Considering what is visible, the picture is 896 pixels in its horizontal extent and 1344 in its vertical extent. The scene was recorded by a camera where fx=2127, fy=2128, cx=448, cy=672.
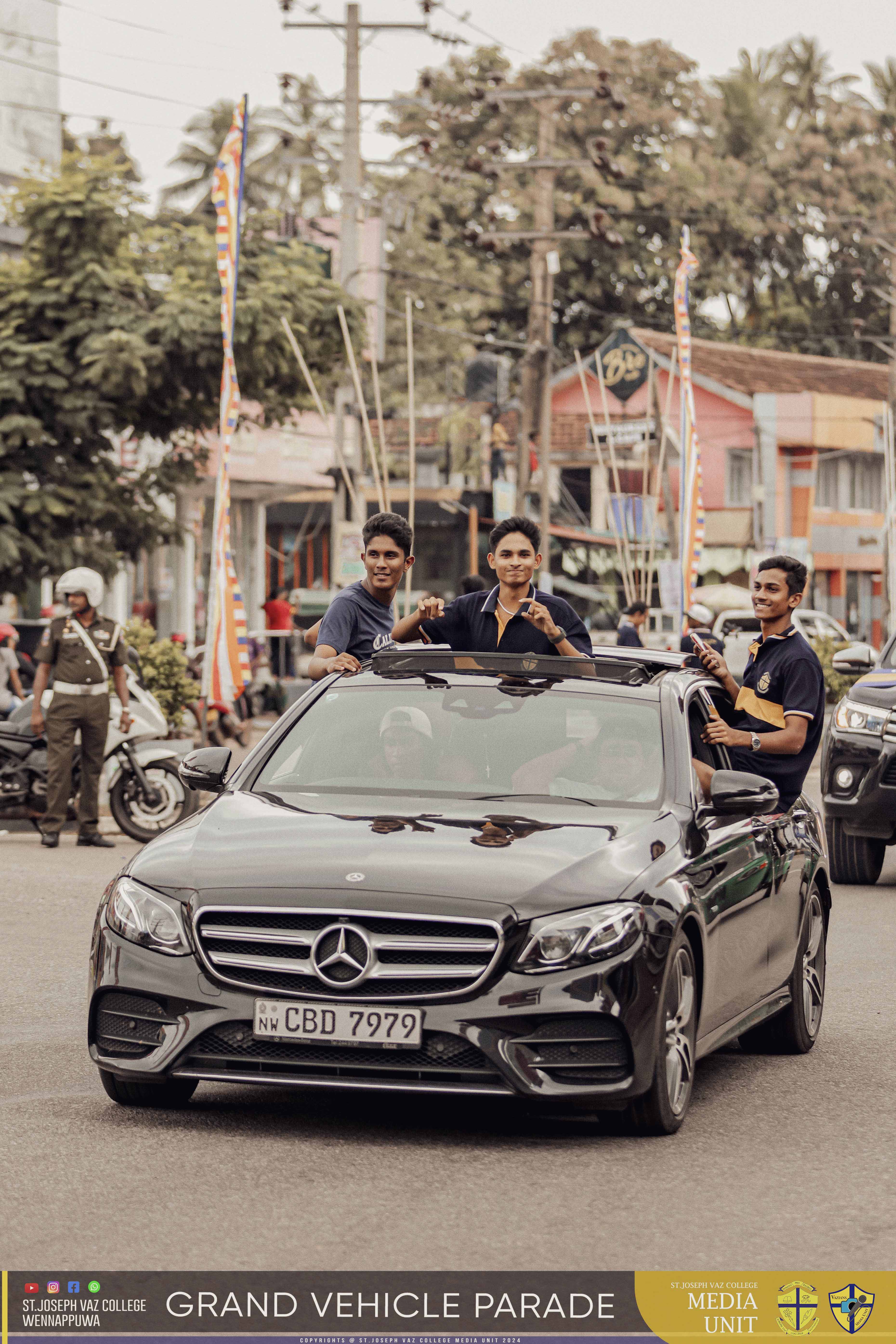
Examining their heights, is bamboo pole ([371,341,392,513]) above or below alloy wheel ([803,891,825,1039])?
above

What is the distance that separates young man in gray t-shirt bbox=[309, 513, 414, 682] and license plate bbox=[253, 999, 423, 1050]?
10.1ft

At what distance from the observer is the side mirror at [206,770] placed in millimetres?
7188

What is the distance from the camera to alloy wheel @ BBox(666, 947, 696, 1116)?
6.26 m

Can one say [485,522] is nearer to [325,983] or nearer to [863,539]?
[863,539]

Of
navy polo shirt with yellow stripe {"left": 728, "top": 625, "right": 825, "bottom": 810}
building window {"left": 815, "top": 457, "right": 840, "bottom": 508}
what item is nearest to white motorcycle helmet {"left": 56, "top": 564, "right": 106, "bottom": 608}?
navy polo shirt with yellow stripe {"left": 728, "top": 625, "right": 825, "bottom": 810}

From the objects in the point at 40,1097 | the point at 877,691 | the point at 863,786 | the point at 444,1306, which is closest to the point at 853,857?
the point at 863,786

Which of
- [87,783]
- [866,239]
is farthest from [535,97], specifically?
[87,783]

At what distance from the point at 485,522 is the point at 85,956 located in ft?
138

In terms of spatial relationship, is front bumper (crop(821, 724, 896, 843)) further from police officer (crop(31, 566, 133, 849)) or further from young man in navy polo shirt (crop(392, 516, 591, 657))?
young man in navy polo shirt (crop(392, 516, 591, 657))

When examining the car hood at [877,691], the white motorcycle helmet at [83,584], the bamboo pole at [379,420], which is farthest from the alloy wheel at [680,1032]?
the bamboo pole at [379,420]

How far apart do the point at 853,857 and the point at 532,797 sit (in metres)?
7.52

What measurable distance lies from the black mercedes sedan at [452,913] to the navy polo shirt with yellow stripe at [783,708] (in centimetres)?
113

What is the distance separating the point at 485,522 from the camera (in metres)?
52.1

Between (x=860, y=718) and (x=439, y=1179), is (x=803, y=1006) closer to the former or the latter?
(x=439, y=1179)
